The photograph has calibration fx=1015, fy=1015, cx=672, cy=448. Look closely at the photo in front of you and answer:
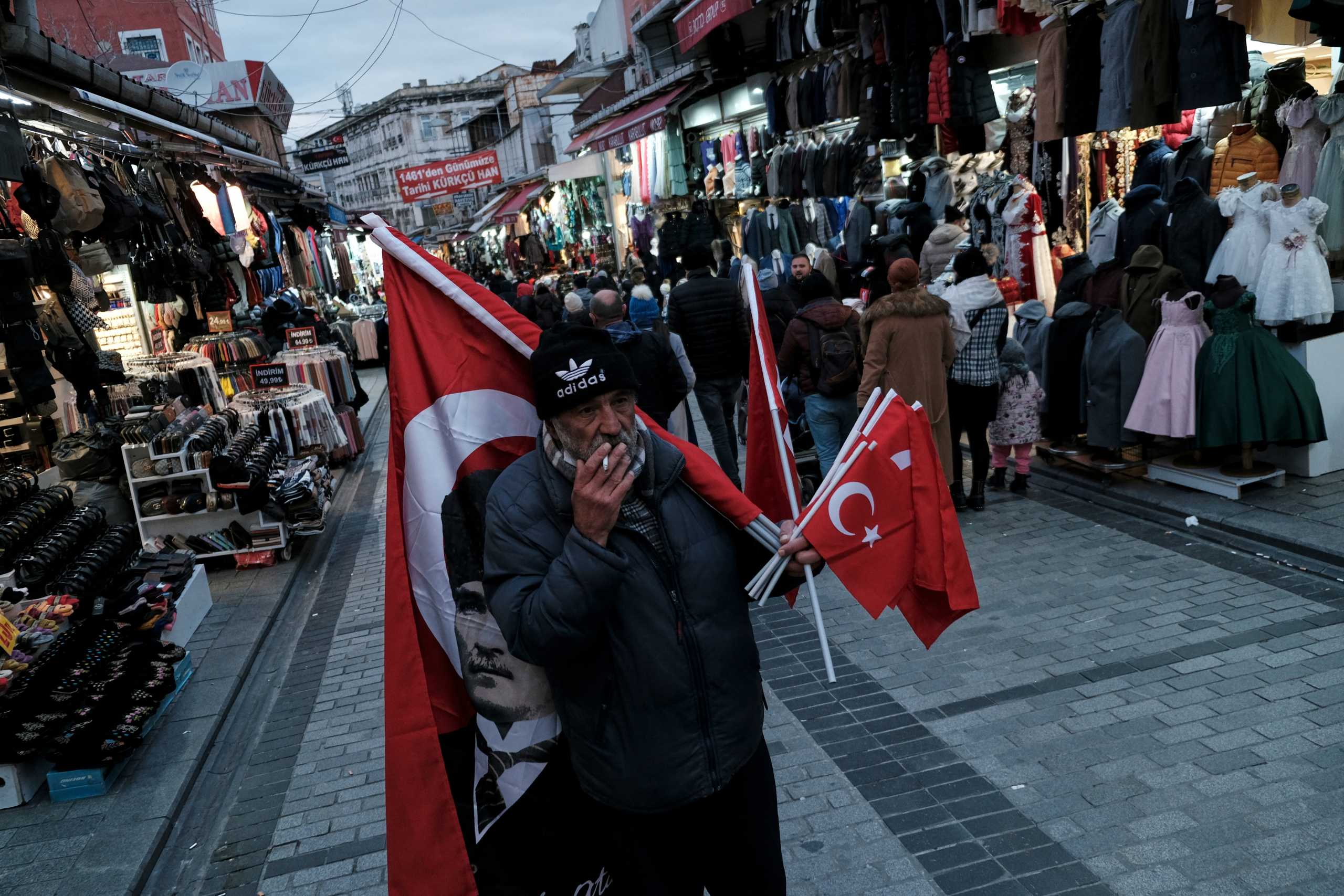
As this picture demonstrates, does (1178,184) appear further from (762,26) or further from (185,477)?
(762,26)

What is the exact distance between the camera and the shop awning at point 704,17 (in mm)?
12891

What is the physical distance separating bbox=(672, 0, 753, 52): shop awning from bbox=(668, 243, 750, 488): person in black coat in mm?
5909

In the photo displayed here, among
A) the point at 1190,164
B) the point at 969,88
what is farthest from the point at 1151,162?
the point at 969,88

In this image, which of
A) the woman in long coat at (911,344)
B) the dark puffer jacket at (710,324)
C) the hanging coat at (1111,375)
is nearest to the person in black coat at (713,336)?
the dark puffer jacket at (710,324)

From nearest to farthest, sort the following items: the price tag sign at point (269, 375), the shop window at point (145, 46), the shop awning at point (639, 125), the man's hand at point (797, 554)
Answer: the man's hand at point (797, 554)
the price tag sign at point (269, 375)
the shop awning at point (639, 125)
the shop window at point (145, 46)

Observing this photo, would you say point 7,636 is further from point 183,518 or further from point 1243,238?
point 1243,238

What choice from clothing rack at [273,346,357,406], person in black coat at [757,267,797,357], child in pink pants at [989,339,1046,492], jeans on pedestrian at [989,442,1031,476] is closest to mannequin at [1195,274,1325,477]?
child in pink pants at [989,339,1046,492]

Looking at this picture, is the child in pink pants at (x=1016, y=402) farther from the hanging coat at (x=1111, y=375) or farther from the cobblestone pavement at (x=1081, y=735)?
the cobblestone pavement at (x=1081, y=735)

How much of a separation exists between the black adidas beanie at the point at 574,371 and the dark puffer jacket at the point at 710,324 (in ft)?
19.0

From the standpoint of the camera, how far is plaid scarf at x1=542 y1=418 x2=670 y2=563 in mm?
2316

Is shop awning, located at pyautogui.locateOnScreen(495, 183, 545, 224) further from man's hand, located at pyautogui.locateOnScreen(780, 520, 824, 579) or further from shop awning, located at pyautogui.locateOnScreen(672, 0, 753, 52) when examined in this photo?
man's hand, located at pyautogui.locateOnScreen(780, 520, 824, 579)

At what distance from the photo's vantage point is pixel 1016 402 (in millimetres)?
7855

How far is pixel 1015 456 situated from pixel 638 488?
21.4ft

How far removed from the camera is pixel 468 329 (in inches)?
110
